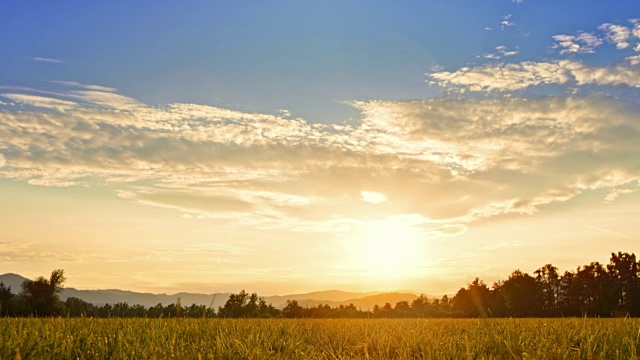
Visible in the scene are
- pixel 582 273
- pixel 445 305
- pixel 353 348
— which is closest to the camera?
pixel 353 348

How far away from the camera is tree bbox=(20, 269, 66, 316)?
44625 mm

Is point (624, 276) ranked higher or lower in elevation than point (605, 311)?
higher

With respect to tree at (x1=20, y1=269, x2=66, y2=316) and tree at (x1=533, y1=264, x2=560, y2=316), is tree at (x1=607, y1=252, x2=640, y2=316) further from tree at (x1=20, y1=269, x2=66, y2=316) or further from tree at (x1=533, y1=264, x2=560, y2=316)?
tree at (x1=20, y1=269, x2=66, y2=316)

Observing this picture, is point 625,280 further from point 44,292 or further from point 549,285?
point 44,292

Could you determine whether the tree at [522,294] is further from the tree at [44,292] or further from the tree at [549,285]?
the tree at [44,292]

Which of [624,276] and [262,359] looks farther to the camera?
[624,276]

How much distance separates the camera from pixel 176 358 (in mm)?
4566

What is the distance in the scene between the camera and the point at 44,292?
45.8m

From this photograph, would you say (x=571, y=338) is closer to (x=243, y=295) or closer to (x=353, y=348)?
(x=353, y=348)

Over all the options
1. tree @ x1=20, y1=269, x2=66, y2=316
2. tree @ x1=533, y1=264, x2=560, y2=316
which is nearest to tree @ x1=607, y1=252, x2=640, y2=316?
tree @ x1=533, y1=264, x2=560, y2=316

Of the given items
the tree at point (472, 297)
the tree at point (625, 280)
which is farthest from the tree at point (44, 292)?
the tree at point (625, 280)

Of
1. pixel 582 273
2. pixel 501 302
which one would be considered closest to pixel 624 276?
pixel 582 273

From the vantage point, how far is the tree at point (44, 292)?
44.6 m

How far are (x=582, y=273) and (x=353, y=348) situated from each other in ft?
252
